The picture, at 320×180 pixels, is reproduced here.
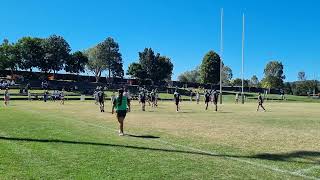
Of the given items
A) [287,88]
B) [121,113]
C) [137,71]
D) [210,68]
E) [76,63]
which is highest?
[76,63]

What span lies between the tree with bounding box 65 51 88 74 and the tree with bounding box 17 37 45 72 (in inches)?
449

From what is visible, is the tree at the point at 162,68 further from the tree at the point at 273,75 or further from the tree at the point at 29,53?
the tree at the point at 29,53

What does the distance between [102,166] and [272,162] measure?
435 cm

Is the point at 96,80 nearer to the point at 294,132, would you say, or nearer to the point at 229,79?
the point at 229,79

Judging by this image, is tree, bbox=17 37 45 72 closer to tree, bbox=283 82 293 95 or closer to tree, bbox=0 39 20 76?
tree, bbox=0 39 20 76

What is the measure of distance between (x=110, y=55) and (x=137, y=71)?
1076 cm

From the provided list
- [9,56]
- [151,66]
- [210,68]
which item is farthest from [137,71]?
[9,56]

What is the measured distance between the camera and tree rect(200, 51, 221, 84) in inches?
5106

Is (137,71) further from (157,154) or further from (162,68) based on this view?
(157,154)

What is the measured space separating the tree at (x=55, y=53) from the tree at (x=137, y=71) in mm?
20233

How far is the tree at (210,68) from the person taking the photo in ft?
426

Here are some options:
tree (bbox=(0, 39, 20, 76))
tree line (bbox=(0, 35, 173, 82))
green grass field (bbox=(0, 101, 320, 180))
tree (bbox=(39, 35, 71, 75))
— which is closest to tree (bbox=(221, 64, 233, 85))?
tree line (bbox=(0, 35, 173, 82))

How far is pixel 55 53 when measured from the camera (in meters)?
119

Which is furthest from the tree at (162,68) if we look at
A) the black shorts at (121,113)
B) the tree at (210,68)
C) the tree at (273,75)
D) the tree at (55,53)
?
the black shorts at (121,113)
